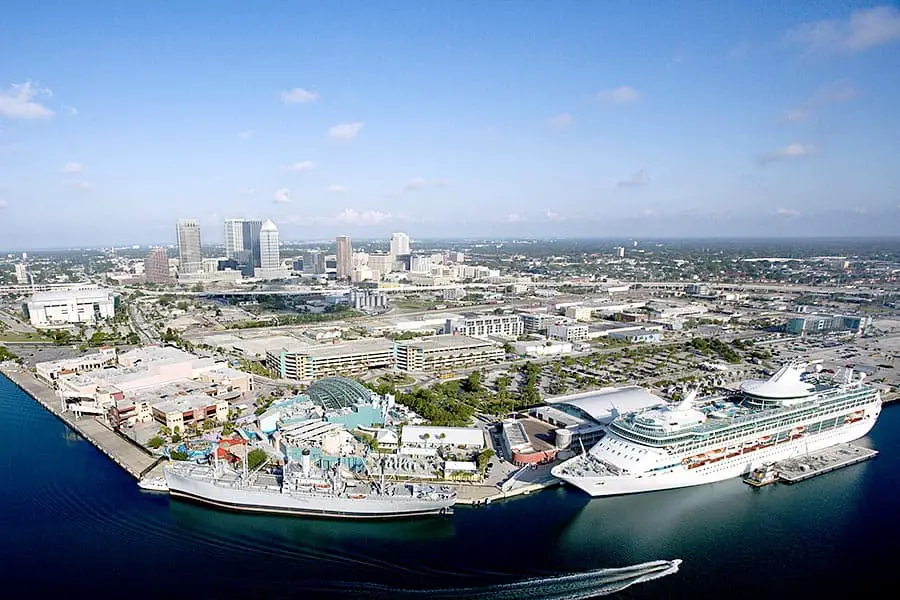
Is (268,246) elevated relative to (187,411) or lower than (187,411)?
elevated

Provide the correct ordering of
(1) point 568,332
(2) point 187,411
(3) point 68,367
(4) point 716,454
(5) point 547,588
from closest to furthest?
(5) point 547,588 < (4) point 716,454 < (2) point 187,411 < (3) point 68,367 < (1) point 568,332

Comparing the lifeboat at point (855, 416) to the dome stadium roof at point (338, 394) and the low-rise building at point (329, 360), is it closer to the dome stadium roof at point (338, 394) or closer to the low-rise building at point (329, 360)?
the dome stadium roof at point (338, 394)

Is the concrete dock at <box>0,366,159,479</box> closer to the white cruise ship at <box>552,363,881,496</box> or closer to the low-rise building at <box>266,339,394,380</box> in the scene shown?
the low-rise building at <box>266,339,394,380</box>

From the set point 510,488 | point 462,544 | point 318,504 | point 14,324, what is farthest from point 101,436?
point 14,324

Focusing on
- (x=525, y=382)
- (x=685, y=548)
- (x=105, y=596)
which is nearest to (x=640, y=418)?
(x=685, y=548)

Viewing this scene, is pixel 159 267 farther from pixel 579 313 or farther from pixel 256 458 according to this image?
pixel 256 458

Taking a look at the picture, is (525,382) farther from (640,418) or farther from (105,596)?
(105,596)
